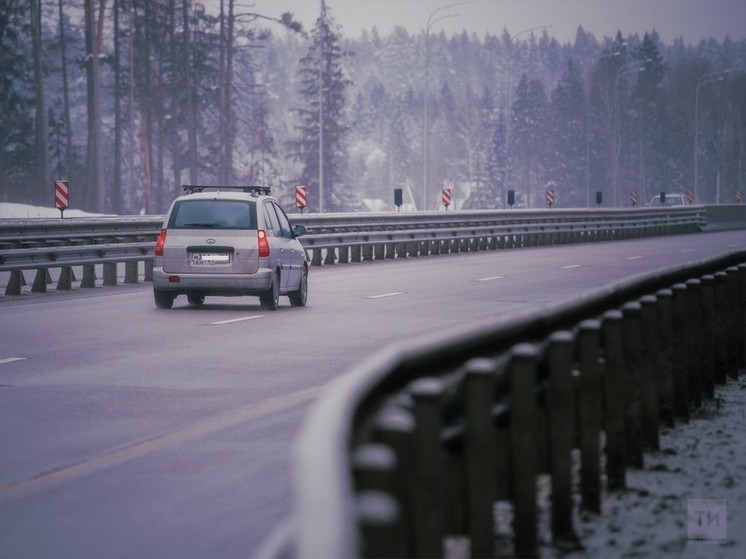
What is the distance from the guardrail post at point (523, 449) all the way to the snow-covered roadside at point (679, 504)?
0.41 metres

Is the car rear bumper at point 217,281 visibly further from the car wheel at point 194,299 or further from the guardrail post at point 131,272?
the guardrail post at point 131,272

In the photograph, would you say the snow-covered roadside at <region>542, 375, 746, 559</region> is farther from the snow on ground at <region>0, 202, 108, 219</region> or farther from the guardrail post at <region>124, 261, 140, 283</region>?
the snow on ground at <region>0, 202, 108, 219</region>

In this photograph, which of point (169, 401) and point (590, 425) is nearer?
point (590, 425)

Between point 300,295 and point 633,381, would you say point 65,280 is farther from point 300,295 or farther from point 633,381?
point 633,381

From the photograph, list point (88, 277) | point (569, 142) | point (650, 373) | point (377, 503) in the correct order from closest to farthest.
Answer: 1. point (377, 503)
2. point (650, 373)
3. point (88, 277)
4. point (569, 142)

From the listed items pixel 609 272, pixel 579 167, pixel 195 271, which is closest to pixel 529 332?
pixel 195 271

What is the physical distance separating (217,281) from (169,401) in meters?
9.32

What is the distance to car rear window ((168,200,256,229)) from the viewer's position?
69.6 ft

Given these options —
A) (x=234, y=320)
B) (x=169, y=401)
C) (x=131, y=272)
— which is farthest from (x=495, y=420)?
(x=131, y=272)

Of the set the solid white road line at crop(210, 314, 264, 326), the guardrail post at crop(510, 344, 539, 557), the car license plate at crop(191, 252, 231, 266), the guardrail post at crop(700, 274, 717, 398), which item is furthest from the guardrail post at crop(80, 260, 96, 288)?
the guardrail post at crop(510, 344, 539, 557)

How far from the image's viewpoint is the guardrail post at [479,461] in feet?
18.3

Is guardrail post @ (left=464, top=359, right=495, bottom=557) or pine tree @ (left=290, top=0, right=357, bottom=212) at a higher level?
pine tree @ (left=290, top=0, right=357, bottom=212)

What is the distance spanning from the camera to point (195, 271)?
2091 centimetres

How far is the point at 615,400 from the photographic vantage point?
805 cm
